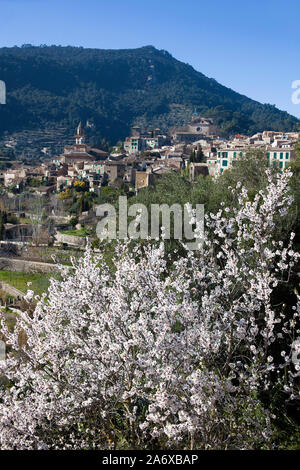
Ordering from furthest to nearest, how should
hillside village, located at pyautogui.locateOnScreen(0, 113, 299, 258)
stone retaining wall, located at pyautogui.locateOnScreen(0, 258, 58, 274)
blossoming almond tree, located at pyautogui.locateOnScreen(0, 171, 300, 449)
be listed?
hillside village, located at pyautogui.locateOnScreen(0, 113, 299, 258) → stone retaining wall, located at pyautogui.locateOnScreen(0, 258, 58, 274) → blossoming almond tree, located at pyautogui.locateOnScreen(0, 171, 300, 449)

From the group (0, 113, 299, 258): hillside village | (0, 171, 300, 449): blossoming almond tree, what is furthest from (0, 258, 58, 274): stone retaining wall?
(0, 171, 300, 449): blossoming almond tree

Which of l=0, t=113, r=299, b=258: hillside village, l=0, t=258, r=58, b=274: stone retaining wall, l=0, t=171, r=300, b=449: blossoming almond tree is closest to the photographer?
l=0, t=171, r=300, b=449: blossoming almond tree

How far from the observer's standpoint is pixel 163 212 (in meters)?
14.7

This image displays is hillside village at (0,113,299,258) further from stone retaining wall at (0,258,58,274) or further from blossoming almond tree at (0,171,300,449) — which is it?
blossoming almond tree at (0,171,300,449)

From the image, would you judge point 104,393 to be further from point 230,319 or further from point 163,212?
point 163,212

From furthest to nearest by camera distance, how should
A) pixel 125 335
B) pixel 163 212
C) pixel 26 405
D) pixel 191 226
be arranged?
pixel 163 212 < pixel 191 226 < pixel 125 335 < pixel 26 405

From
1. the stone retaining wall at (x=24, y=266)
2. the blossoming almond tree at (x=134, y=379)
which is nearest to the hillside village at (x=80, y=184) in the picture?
the stone retaining wall at (x=24, y=266)

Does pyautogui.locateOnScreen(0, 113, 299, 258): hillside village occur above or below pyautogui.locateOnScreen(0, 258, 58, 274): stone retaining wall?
above

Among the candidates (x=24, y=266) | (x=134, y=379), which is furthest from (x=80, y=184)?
(x=134, y=379)

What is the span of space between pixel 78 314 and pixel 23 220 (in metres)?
44.5

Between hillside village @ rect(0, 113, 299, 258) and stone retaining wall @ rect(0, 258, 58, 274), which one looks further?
hillside village @ rect(0, 113, 299, 258)

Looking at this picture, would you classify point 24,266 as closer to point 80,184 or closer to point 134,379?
point 80,184

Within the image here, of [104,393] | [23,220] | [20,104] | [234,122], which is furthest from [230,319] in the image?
[20,104]

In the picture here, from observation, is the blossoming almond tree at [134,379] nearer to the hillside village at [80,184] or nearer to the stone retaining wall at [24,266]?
the hillside village at [80,184]
